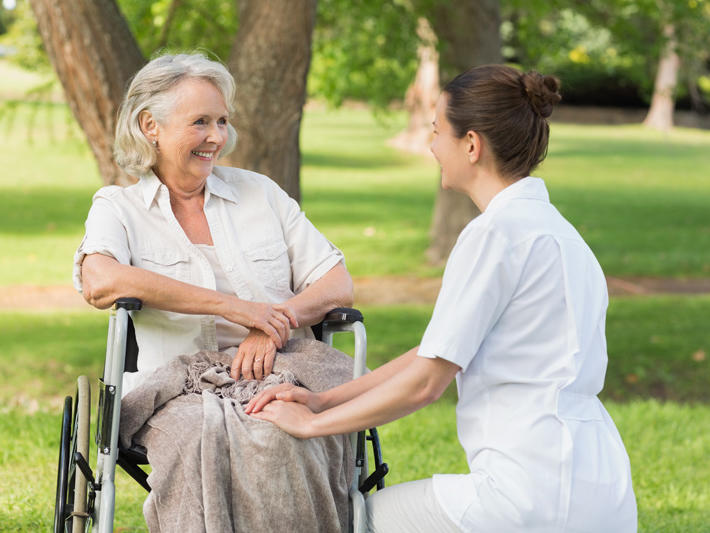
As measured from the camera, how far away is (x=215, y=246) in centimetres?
Result: 318

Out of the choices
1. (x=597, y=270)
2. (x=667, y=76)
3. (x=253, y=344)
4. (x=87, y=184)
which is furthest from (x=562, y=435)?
(x=667, y=76)

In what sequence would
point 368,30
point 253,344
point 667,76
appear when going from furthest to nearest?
point 667,76, point 368,30, point 253,344

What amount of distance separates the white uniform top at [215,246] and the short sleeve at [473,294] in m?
1.03

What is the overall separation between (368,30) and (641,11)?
291 cm

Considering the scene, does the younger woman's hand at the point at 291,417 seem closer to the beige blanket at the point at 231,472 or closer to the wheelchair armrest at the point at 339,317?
the beige blanket at the point at 231,472

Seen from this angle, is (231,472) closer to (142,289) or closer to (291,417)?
(291,417)

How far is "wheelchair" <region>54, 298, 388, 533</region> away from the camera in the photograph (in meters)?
2.72

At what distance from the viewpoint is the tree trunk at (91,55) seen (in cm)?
545

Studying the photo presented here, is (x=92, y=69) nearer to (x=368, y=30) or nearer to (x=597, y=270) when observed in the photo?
(x=597, y=270)

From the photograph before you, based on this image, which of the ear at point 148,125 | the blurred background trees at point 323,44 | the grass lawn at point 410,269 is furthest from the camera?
the blurred background trees at point 323,44

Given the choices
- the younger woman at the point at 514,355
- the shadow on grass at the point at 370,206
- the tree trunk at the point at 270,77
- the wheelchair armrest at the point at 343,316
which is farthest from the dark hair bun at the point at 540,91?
the shadow on grass at the point at 370,206

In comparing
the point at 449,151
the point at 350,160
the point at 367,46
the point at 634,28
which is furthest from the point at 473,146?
the point at 350,160

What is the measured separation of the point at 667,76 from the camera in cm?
3594

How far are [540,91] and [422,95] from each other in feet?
69.6
